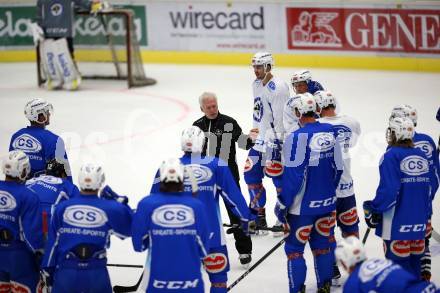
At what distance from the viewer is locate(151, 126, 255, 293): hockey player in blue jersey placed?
742 centimetres

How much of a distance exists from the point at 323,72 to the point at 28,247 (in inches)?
511

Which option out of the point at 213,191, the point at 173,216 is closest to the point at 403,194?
the point at 213,191

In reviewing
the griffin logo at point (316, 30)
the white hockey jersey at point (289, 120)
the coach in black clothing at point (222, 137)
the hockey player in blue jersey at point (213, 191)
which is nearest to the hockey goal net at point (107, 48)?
the griffin logo at point (316, 30)

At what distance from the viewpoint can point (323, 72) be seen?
64.1 ft

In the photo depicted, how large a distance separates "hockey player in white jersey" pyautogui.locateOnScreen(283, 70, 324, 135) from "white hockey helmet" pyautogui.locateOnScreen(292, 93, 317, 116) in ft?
4.53

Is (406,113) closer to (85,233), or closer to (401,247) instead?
(401,247)

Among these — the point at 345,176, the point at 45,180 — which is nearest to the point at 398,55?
the point at 345,176

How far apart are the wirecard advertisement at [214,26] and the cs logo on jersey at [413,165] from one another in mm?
12993

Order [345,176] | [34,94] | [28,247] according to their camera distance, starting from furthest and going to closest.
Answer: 1. [34,94]
2. [345,176]
3. [28,247]

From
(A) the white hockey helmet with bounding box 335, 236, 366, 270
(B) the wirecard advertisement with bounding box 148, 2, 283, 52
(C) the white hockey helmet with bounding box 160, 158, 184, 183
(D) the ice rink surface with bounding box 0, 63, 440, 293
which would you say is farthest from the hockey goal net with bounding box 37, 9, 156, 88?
(A) the white hockey helmet with bounding box 335, 236, 366, 270

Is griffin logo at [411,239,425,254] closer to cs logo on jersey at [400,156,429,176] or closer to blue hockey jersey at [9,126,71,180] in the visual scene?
cs logo on jersey at [400,156,429,176]

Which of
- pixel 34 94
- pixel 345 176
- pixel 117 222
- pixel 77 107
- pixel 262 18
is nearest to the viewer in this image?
pixel 117 222

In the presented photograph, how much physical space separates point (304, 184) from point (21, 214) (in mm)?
2458

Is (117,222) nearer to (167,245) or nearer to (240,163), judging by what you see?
Answer: (167,245)
